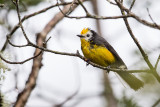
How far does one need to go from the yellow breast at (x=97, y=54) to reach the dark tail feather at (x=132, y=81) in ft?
0.99

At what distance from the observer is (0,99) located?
3334mm

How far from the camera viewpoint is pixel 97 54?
430cm

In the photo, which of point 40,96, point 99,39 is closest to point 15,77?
point 99,39

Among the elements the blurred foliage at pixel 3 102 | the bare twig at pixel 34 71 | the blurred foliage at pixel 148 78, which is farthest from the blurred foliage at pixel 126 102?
the blurred foliage at pixel 3 102

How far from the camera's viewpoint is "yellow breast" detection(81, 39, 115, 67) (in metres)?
4.29

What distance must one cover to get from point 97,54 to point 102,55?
0.30ft

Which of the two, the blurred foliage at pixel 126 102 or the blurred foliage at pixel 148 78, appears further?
the blurred foliage at pixel 126 102

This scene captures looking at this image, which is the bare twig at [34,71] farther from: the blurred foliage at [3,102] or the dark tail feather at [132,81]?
the dark tail feather at [132,81]

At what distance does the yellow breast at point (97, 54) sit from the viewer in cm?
429

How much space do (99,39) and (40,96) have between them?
1.95 metres

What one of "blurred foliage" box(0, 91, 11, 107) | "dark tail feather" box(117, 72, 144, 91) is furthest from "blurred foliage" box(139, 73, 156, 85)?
"blurred foliage" box(0, 91, 11, 107)

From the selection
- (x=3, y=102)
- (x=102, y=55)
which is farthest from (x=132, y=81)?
(x=3, y=102)

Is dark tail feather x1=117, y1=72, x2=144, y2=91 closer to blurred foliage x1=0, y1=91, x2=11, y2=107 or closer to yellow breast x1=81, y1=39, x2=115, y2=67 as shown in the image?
yellow breast x1=81, y1=39, x2=115, y2=67

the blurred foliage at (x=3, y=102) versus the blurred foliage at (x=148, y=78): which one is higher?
the blurred foliage at (x=3, y=102)
